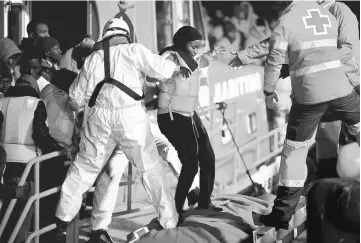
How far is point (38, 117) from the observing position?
473 cm

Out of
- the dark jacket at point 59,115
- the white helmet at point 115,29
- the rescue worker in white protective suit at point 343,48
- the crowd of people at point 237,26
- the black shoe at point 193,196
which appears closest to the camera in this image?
the rescue worker in white protective suit at point 343,48

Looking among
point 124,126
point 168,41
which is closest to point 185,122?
point 124,126

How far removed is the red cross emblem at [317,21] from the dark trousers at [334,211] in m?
1.43

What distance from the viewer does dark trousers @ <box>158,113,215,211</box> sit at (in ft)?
16.3

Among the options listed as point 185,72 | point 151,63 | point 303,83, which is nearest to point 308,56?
point 303,83

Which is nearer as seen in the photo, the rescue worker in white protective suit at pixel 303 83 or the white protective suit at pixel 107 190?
the rescue worker in white protective suit at pixel 303 83

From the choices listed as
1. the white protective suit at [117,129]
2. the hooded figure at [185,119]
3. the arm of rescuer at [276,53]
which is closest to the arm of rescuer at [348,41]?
the arm of rescuer at [276,53]

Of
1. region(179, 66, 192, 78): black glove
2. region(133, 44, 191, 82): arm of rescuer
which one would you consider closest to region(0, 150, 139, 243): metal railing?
region(133, 44, 191, 82): arm of rescuer

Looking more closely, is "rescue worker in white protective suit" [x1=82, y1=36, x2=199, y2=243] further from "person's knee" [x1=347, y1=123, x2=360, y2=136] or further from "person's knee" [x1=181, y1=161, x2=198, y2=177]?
"person's knee" [x1=347, y1=123, x2=360, y2=136]

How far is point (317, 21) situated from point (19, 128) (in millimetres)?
2134

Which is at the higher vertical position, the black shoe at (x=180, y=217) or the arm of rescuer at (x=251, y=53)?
the arm of rescuer at (x=251, y=53)

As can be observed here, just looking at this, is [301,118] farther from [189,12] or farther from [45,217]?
[189,12]

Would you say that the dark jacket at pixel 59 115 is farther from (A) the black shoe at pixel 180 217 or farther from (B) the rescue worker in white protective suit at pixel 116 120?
(A) the black shoe at pixel 180 217

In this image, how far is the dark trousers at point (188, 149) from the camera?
496 cm
